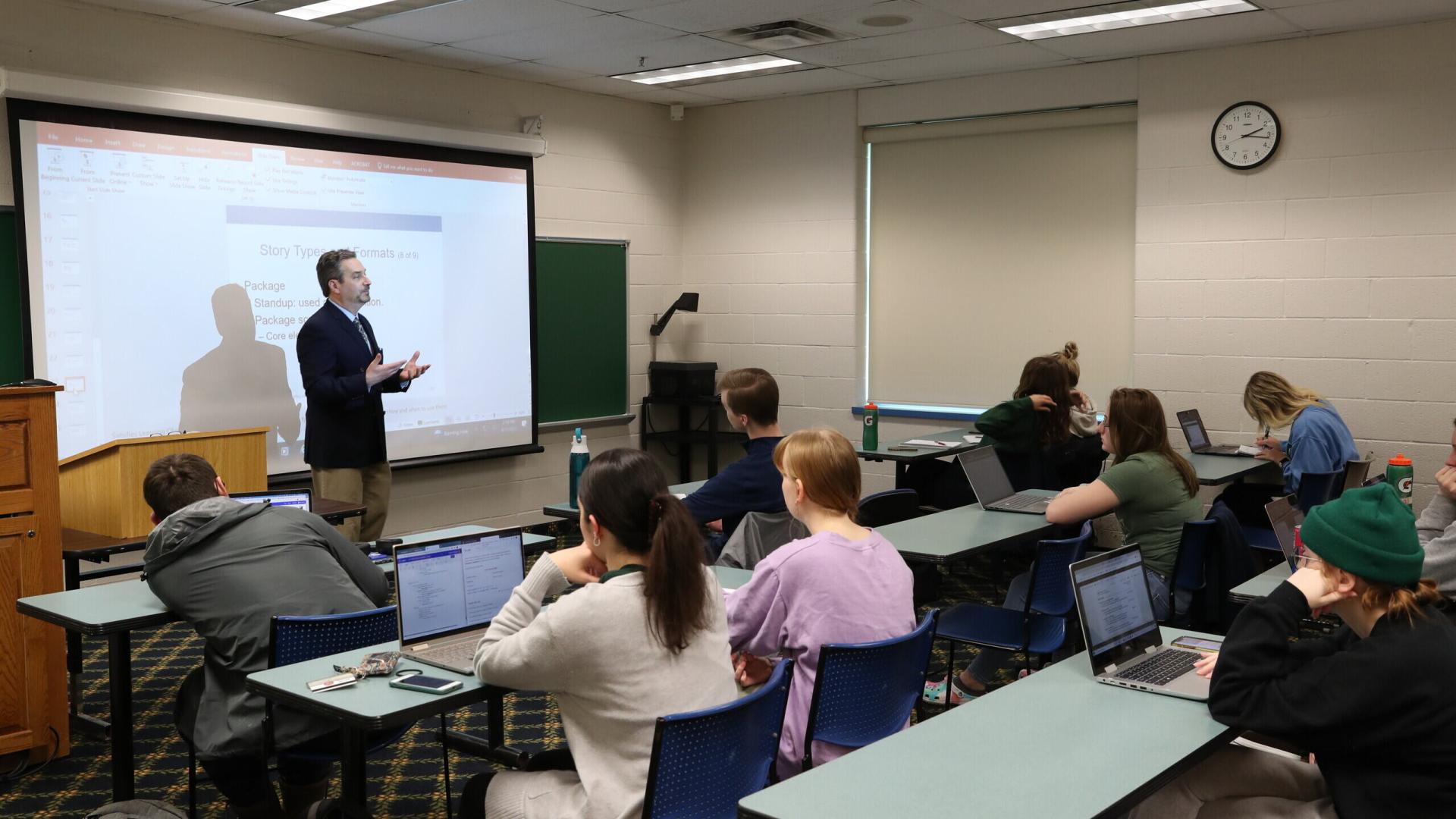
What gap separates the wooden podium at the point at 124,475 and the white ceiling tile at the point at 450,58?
8.85 ft

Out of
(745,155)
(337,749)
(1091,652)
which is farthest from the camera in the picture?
(745,155)

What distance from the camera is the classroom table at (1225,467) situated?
221 inches

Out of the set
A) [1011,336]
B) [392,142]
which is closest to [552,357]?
[392,142]

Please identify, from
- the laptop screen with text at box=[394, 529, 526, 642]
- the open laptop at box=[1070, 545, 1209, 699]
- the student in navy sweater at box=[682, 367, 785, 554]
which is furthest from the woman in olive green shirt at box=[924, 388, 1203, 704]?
the laptop screen with text at box=[394, 529, 526, 642]

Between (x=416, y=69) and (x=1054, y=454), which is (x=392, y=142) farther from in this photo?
(x=1054, y=454)

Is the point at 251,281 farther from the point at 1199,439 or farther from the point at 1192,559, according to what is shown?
the point at 1199,439

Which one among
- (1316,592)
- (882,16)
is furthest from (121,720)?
(882,16)

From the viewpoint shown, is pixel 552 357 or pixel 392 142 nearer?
pixel 392 142

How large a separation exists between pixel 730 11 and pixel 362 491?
301cm

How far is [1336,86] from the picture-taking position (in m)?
6.23

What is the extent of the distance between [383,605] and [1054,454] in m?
4.08

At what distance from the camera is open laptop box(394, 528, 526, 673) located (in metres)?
2.66

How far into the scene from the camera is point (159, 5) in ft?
18.1

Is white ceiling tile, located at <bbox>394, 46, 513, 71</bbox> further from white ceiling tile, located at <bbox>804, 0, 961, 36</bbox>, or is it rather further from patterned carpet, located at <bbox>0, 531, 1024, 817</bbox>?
patterned carpet, located at <bbox>0, 531, 1024, 817</bbox>
